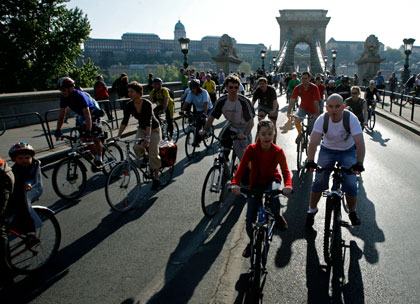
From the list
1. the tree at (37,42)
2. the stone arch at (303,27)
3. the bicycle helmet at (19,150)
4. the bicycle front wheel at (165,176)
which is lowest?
the bicycle front wheel at (165,176)

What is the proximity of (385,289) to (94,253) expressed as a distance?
315cm

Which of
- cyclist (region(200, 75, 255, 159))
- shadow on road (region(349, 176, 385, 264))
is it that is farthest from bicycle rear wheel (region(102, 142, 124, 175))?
shadow on road (region(349, 176, 385, 264))

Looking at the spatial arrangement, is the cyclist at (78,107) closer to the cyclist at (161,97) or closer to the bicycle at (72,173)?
the bicycle at (72,173)

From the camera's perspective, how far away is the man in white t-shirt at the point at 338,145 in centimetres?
402

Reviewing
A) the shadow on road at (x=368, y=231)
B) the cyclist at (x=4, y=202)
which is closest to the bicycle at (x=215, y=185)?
the shadow on road at (x=368, y=231)

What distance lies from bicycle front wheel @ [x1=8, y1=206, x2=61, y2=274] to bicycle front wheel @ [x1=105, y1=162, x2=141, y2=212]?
114cm

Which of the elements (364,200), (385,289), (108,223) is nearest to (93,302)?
(108,223)

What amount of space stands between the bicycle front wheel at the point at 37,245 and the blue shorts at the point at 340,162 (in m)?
3.21

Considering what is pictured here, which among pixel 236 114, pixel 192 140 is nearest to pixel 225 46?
pixel 192 140

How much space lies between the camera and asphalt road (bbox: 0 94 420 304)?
3.28 m

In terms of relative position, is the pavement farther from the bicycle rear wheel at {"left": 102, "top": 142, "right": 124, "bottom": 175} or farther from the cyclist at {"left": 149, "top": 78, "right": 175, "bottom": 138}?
the cyclist at {"left": 149, "top": 78, "right": 175, "bottom": 138}

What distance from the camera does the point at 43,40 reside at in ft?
91.6

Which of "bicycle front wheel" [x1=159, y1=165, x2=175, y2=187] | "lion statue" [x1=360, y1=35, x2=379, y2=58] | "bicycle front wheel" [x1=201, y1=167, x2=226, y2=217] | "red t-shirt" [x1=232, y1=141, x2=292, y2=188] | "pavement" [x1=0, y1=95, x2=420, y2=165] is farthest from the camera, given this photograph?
"lion statue" [x1=360, y1=35, x2=379, y2=58]

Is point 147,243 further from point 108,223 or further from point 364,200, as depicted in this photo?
point 364,200
